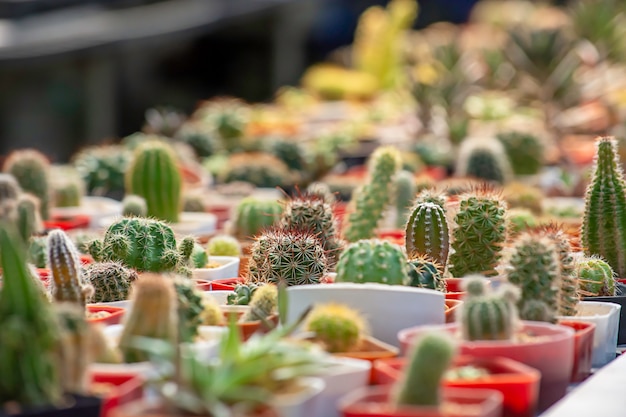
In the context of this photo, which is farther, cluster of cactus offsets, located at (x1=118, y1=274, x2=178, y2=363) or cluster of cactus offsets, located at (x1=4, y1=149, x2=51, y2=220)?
cluster of cactus offsets, located at (x1=4, y1=149, x2=51, y2=220)

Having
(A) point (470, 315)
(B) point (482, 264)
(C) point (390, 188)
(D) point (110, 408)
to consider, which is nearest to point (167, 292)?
(D) point (110, 408)

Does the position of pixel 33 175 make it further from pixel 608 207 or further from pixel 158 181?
pixel 608 207

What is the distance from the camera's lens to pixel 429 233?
15.2ft

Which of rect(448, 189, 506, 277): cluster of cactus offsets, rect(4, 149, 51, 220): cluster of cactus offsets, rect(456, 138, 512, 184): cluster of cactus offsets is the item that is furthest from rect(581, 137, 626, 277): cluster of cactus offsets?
rect(456, 138, 512, 184): cluster of cactus offsets

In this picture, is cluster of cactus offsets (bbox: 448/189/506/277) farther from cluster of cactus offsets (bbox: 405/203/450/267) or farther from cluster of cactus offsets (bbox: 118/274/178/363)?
cluster of cactus offsets (bbox: 118/274/178/363)

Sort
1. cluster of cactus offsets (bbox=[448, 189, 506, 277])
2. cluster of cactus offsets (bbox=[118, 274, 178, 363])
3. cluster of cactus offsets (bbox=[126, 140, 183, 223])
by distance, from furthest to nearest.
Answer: cluster of cactus offsets (bbox=[126, 140, 183, 223]) < cluster of cactus offsets (bbox=[448, 189, 506, 277]) < cluster of cactus offsets (bbox=[118, 274, 178, 363])

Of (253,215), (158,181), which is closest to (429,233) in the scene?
(253,215)

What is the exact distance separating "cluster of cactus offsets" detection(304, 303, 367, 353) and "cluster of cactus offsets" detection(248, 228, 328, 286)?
912mm

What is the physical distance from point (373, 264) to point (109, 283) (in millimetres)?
932

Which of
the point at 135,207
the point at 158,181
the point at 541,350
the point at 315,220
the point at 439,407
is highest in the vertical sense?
the point at 158,181

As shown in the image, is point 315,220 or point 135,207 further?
point 135,207

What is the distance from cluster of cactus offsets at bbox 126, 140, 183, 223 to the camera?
256 inches

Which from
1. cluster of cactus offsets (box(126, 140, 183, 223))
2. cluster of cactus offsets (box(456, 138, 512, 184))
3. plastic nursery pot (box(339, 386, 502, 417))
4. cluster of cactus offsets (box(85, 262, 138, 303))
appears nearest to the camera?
plastic nursery pot (box(339, 386, 502, 417))

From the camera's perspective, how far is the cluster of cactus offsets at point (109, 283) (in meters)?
4.18
